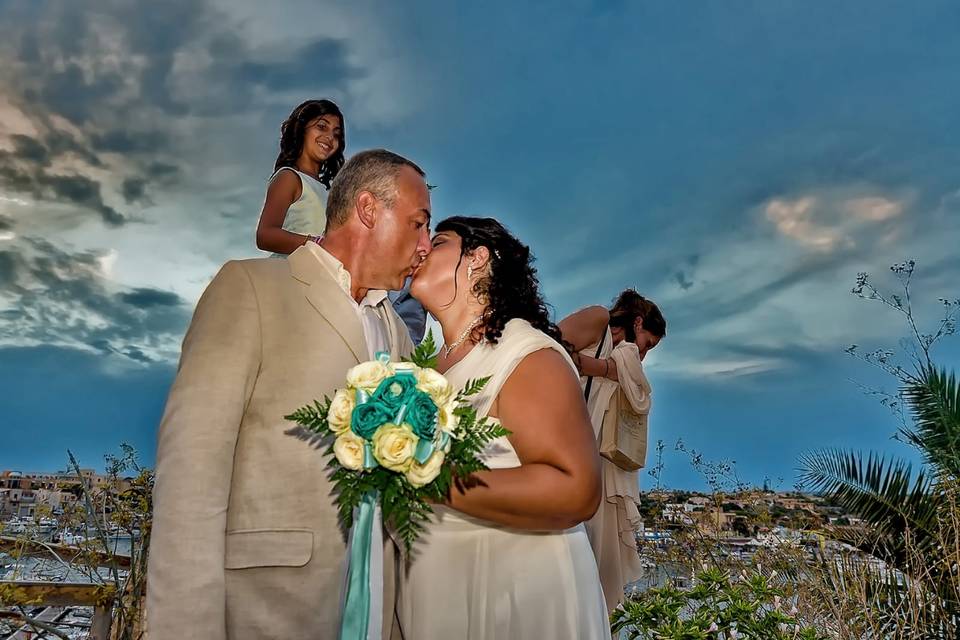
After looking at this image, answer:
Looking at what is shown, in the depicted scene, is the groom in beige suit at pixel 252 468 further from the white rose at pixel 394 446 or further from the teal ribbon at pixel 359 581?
the white rose at pixel 394 446

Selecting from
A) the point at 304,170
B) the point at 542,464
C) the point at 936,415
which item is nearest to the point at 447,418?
the point at 542,464

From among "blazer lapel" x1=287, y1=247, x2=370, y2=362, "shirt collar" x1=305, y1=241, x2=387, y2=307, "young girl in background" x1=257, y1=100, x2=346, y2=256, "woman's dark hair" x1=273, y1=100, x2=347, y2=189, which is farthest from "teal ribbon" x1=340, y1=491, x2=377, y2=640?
"woman's dark hair" x1=273, y1=100, x2=347, y2=189

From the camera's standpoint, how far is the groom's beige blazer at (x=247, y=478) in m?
2.20

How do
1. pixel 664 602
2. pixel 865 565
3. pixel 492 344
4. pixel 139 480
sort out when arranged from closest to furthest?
pixel 492 344, pixel 664 602, pixel 139 480, pixel 865 565

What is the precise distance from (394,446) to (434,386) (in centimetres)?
23

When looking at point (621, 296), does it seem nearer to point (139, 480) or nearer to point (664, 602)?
point (664, 602)

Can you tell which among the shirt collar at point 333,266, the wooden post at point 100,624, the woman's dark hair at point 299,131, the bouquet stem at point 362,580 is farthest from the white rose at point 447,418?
the wooden post at point 100,624

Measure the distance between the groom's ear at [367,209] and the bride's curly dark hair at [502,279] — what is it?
1.68 feet

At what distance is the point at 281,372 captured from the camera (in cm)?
245

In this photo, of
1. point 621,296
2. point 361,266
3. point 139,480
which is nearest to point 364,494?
point 361,266

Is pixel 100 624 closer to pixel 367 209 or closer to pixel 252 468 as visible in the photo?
pixel 252 468

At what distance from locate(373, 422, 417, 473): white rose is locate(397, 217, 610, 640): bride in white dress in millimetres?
369

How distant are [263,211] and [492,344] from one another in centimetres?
186

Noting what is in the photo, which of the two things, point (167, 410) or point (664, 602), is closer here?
point (167, 410)
